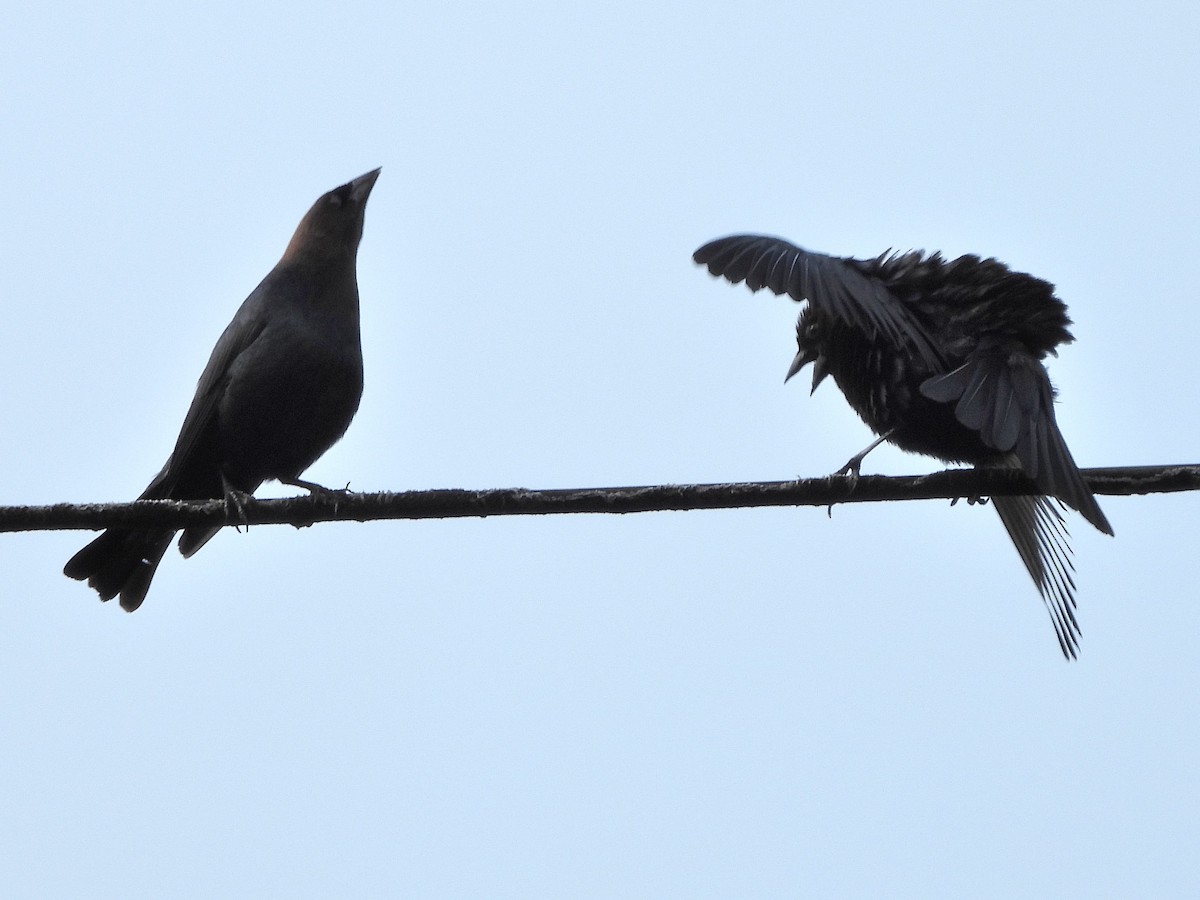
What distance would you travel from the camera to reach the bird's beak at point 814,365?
6.09 m

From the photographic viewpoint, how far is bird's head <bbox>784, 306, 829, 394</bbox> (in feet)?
19.7

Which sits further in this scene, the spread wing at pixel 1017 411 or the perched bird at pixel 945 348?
the perched bird at pixel 945 348

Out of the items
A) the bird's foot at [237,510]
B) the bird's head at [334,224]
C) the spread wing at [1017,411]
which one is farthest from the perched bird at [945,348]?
the bird's head at [334,224]

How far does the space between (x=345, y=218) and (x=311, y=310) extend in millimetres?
741

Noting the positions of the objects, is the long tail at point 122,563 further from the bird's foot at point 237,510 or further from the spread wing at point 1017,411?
the spread wing at point 1017,411

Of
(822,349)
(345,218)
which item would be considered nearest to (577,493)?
(822,349)

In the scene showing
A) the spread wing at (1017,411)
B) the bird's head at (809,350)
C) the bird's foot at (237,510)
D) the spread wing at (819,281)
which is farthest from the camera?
the bird's head at (809,350)

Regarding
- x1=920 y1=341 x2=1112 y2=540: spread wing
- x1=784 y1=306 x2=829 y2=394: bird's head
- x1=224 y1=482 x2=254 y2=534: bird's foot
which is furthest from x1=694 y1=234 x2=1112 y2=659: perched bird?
x1=224 y1=482 x2=254 y2=534: bird's foot

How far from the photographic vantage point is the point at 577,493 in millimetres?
3695

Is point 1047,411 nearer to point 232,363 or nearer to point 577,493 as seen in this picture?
point 577,493

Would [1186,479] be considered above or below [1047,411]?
below

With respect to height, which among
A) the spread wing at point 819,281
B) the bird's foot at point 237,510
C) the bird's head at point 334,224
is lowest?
the bird's foot at point 237,510

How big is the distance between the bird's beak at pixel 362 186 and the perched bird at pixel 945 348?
2493 millimetres

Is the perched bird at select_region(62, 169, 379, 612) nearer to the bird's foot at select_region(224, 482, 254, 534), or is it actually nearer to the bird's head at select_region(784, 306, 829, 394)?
the bird's foot at select_region(224, 482, 254, 534)
